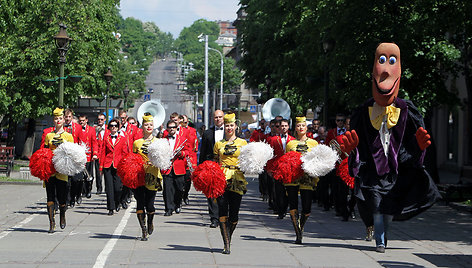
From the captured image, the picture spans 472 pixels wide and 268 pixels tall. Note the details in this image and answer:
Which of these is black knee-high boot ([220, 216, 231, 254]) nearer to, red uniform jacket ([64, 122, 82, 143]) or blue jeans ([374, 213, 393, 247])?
blue jeans ([374, 213, 393, 247])

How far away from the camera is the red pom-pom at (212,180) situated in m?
10.8

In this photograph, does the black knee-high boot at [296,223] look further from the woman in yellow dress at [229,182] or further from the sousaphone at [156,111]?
the sousaphone at [156,111]

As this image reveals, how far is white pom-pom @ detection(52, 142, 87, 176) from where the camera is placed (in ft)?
42.4

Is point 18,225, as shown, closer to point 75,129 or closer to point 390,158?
point 75,129

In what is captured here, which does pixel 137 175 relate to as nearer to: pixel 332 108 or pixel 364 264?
pixel 364 264

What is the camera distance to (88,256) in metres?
10.3

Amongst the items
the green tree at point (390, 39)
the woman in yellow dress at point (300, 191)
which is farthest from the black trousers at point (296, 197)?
the green tree at point (390, 39)

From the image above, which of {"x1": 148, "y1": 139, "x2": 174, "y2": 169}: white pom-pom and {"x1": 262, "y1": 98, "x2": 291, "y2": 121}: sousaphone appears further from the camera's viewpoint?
{"x1": 262, "y1": 98, "x2": 291, "y2": 121}: sousaphone

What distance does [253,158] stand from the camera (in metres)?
10.8

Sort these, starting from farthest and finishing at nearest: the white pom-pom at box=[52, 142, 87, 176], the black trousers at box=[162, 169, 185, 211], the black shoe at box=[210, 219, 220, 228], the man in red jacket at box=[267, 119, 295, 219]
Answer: the black trousers at box=[162, 169, 185, 211] < the black shoe at box=[210, 219, 220, 228] < the man in red jacket at box=[267, 119, 295, 219] < the white pom-pom at box=[52, 142, 87, 176]

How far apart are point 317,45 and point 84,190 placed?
10.6 metres

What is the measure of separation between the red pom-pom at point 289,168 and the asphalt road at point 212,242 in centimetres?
99

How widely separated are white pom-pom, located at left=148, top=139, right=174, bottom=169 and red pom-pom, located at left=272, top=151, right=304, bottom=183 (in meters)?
1.59

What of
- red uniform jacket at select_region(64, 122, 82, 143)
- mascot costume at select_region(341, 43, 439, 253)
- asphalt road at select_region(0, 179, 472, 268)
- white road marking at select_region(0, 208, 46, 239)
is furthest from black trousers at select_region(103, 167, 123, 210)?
mascot costume at select_region(341, 43, 439, 253)
